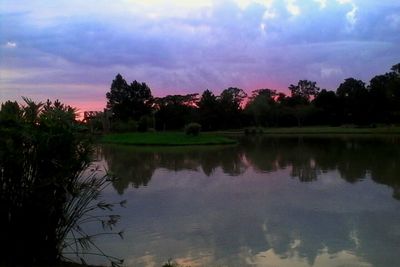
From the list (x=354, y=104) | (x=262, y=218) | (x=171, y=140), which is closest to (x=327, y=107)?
(x=354, y=104)

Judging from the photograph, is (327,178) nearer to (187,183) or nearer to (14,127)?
(187,183)

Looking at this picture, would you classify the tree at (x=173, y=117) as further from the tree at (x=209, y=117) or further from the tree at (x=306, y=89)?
the tree at (x=306, y=89)

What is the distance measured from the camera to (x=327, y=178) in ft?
55.0

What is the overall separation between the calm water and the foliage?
1.55m

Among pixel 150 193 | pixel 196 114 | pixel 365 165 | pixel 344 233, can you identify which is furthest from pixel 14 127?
pixel 196 114

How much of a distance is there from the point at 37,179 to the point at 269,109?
77.4m

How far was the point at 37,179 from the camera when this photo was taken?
602cm

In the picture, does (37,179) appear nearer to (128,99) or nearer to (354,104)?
(354,104)

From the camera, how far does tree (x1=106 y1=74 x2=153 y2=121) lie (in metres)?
84.1

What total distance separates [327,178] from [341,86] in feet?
246

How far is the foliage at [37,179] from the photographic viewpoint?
5.91 metres

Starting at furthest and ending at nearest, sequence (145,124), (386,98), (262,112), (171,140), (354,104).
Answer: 1. (262,112)
2. (354,104)
3. (386,98)
4. (145,124)
5. (171,140)

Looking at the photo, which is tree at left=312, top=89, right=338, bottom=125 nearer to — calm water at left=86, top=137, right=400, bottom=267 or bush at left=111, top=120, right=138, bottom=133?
bush at left=111, top=120, right=138, bottom=133

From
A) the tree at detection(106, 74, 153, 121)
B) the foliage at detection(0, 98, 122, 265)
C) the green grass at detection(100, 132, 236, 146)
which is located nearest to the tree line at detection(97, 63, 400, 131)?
the tree at detection(106, 74, 153, 121)
